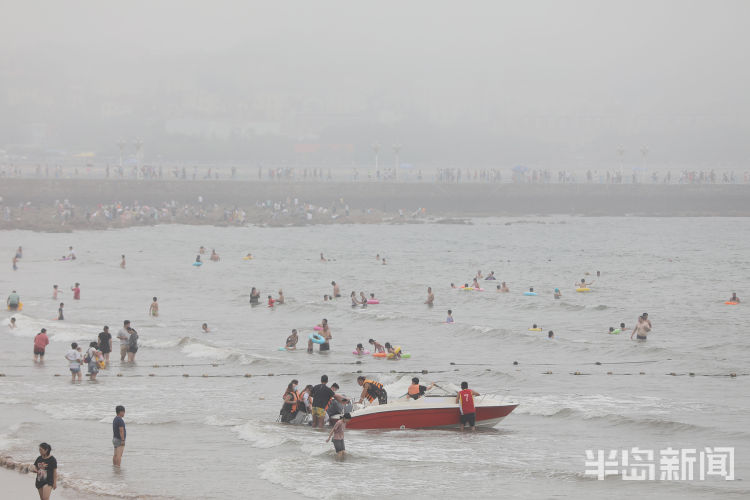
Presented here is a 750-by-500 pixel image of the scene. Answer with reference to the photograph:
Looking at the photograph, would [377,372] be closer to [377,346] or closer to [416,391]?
[377,346]

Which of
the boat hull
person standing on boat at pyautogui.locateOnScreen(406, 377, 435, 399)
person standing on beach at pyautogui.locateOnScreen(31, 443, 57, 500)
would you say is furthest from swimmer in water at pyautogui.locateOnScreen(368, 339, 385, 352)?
person standing on beach at pyautogui.locateOnScreen(31, 443, 57, 500)

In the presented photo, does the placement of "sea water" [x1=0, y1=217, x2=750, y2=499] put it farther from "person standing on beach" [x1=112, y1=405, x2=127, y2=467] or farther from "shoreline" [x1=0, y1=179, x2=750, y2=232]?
"shoreline" [x1=0, y1=179, x2=750, y2=232]

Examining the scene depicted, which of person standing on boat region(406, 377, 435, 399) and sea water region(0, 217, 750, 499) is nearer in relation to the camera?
sea water region(0, 217, 750, 499)

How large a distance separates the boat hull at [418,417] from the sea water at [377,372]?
0.71 ft

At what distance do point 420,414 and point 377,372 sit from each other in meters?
6.38

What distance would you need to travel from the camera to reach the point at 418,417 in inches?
723

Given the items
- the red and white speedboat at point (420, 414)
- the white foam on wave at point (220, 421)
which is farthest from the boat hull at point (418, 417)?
the white foam on wave at point (220, 421)

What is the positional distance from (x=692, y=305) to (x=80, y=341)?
80.7 ft

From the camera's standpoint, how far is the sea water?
15.6 m

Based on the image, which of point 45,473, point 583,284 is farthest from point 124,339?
point 583,284

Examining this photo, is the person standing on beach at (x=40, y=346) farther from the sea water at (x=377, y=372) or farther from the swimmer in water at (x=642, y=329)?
the swimmer in water at (x=642, y=329)

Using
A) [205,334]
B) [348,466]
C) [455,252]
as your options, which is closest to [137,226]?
[455,252]

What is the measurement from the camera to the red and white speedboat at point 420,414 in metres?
18.3

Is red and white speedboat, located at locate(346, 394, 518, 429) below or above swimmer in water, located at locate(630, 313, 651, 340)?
below
